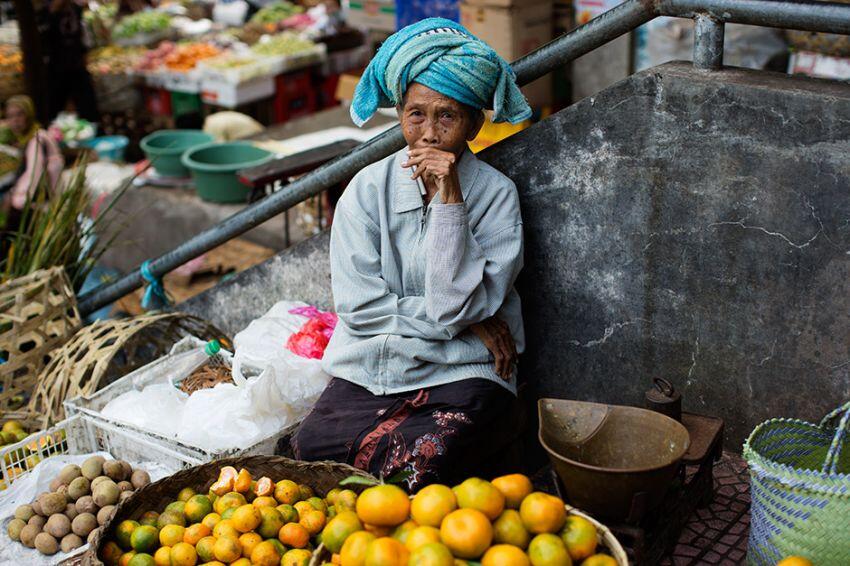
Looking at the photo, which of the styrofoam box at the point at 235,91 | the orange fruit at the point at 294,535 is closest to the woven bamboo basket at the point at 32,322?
the orange fruit at the point at 294,535

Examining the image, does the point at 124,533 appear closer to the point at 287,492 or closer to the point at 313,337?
the point at 287,492

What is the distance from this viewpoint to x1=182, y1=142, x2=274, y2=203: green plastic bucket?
23.0 ft

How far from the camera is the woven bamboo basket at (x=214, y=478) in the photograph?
2934mm

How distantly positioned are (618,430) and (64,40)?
9.05 metres

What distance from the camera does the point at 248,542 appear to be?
9.12ft

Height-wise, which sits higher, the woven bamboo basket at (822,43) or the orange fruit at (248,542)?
the woven bamboo basket at (822,43)

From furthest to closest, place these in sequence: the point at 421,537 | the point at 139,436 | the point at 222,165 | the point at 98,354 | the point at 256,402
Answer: the point at 222,165, the point at 98,354, the point at 139,436, the point at 256,402, the point at 421,537

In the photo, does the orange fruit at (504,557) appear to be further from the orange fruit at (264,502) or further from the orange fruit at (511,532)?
the orange fruit at (264,502)

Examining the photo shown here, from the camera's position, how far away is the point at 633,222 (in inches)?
126

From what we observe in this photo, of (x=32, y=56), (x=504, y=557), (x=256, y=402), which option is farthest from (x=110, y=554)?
(x=32, y=56)

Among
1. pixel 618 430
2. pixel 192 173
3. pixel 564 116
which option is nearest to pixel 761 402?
pixel 618 430

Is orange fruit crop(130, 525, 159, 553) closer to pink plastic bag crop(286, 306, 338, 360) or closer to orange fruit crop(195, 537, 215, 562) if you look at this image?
orange fruit crop(195, 537, 215, 562)

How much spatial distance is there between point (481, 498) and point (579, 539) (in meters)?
0.26

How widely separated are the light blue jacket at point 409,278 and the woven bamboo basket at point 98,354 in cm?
118
